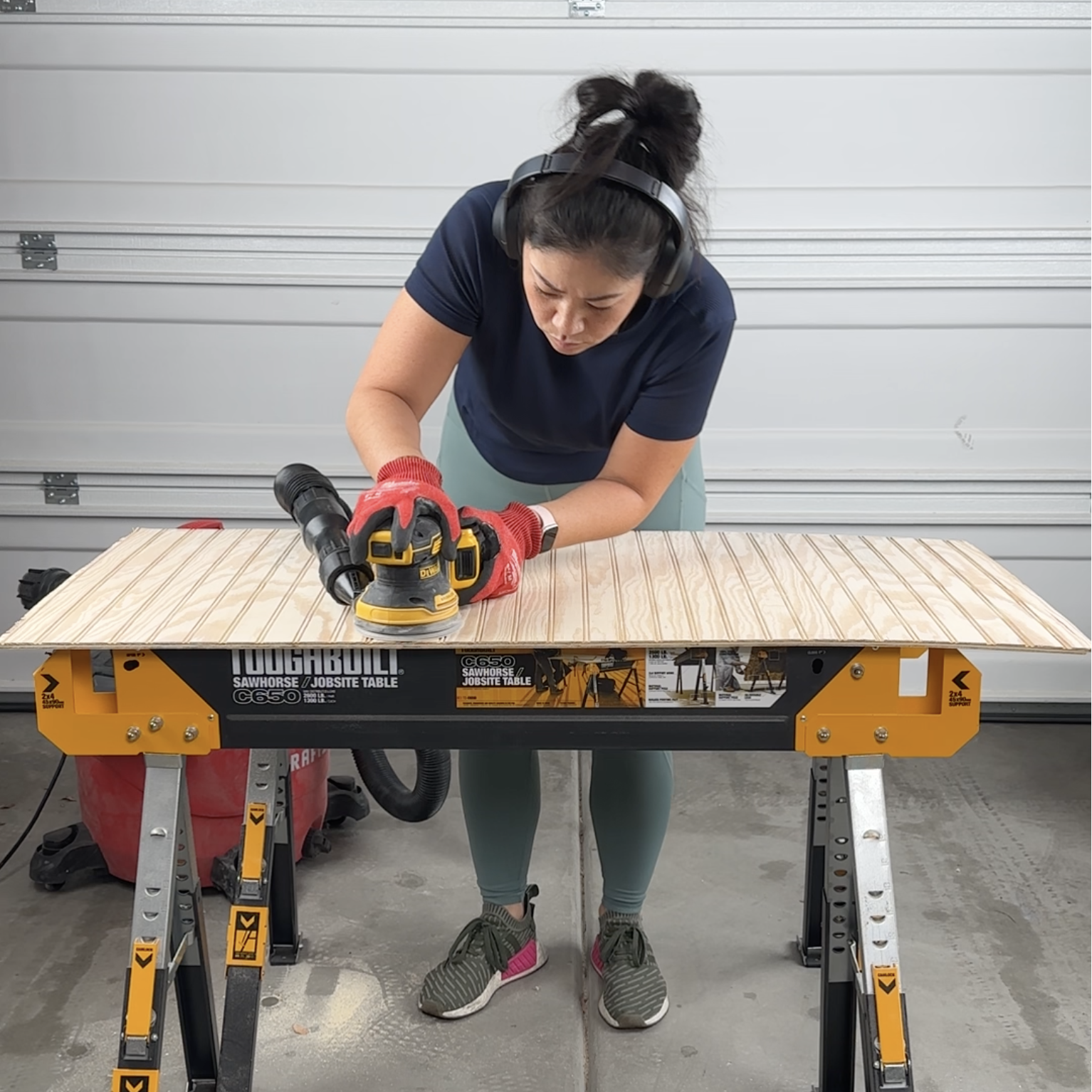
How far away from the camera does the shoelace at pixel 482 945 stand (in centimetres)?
241

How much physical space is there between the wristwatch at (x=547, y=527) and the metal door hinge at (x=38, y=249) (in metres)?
2.16

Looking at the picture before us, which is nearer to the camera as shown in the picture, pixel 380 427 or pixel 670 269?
pixel 670 269

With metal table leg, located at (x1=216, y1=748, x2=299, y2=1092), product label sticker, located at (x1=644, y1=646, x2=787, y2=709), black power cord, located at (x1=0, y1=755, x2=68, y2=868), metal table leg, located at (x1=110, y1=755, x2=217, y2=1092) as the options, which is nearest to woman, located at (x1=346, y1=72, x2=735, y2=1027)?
product label sticker, located at (x1=644, y1=646, x2=787, y2=709)

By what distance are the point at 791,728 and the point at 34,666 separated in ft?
8.90

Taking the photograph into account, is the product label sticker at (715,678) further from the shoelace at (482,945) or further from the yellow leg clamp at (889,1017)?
the shoelace at (482,945)

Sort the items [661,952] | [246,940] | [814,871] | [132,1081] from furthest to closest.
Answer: [661,952], [814,871], [246,940], [132,1081]

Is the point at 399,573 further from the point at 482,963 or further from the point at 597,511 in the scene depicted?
the point at 482,963

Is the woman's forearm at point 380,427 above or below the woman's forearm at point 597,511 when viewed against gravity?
above

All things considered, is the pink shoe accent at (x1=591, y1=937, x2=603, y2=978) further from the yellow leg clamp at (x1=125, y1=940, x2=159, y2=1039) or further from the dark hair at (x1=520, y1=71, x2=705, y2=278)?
the dark hair at (x1=520, y1=71, x2=705, y2=278)

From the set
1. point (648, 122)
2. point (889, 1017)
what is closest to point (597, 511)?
point (648, 122)

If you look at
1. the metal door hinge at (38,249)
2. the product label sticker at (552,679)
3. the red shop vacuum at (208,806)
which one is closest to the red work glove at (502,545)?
the product label sticker at (552,679)

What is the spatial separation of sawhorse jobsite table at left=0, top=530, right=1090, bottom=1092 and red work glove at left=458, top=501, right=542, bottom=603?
27mm

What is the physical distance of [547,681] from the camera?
168 centimetres

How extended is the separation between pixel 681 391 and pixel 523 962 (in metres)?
1.22
